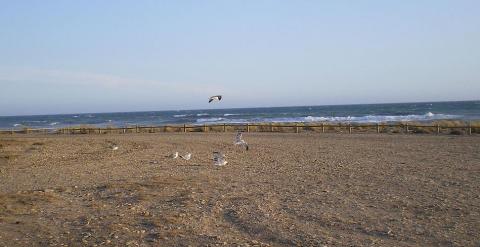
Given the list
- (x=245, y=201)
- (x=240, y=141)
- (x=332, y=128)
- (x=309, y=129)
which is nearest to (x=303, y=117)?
(x=309, y=129)

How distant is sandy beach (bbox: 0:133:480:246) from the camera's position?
707cm

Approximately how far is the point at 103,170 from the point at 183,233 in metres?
8.47

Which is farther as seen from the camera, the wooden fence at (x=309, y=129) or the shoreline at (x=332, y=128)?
the wooden fence at (x=309, y=129)

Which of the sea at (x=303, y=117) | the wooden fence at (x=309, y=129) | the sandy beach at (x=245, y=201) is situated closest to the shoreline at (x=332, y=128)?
the wooden fence at (x=309, y=129)

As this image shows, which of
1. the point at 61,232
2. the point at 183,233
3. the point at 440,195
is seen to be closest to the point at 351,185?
the point at 440,195

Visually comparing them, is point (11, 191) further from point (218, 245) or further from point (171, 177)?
point (218, 245)

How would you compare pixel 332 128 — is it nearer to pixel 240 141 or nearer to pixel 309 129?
pixel 309 129

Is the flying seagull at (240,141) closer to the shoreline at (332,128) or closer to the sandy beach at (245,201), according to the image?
the sandy beach at (245,201)

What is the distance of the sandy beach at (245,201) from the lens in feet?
23.2

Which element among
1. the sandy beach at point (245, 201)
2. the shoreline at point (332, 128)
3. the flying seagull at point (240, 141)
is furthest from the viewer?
the shoreline at point (332, 128)

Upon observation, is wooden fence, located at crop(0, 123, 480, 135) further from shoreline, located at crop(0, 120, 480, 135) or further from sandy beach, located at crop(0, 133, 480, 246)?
sandy beach, located at crop(0, 133, 480, 246)

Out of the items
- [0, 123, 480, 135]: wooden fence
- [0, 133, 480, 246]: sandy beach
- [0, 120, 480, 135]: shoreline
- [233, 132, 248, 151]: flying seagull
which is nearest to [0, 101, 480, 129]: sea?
[0, 120, 480, 135]: shoreline

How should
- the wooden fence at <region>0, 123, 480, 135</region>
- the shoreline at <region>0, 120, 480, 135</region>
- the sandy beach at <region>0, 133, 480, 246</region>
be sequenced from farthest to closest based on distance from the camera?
the wooden fence at <region>0, 123, 480, 135</region> → the shoreline at <region>0, 120, 480, 135</region> → the sandy beach at <region>0, 133, 480, 246</region>

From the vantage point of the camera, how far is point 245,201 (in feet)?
31.9
